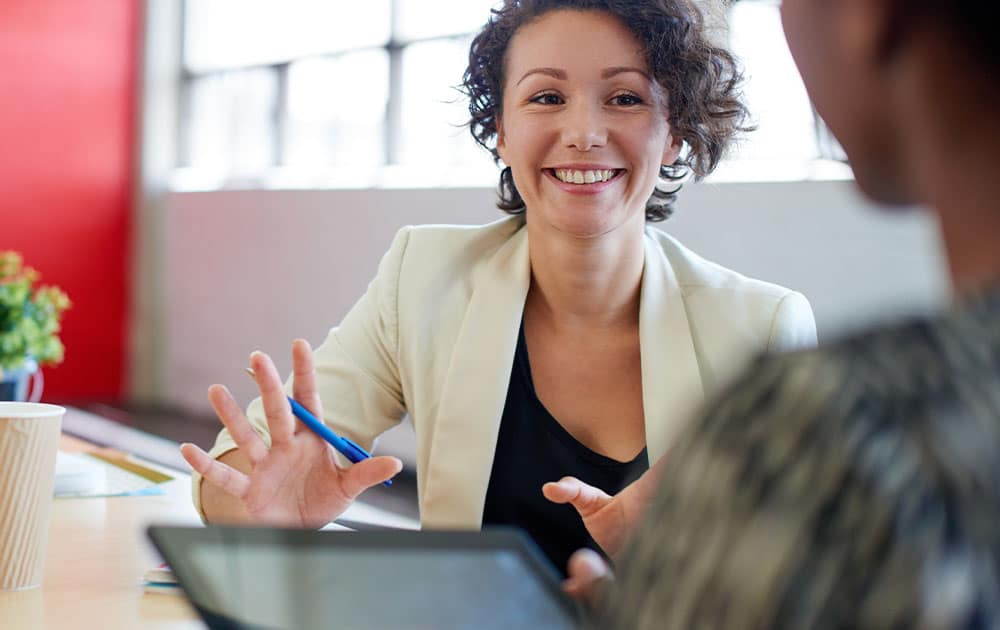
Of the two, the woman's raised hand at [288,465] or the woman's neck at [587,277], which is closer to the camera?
the woman's raised hand at [288,465]

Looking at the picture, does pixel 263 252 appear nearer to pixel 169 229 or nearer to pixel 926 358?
pixel 169 229

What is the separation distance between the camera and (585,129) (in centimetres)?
164

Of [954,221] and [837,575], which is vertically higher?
[954,221]

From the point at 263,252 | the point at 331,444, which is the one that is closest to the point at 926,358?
the point at 331,444

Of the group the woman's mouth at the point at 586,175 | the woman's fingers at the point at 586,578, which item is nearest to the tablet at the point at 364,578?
the woman's fingers at the point at 586,578

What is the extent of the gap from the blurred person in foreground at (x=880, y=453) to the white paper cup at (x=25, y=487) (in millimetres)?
804

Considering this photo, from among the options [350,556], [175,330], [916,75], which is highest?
[916,75]

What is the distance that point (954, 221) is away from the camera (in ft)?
1.43

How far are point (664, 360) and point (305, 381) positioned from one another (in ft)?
1.77

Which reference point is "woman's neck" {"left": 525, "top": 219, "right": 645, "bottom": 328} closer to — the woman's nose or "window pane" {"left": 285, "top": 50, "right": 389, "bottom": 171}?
the woman's nose

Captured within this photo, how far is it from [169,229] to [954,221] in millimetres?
7022

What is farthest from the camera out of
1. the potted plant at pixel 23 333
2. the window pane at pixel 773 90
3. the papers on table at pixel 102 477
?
the window pane at pixel 773 90

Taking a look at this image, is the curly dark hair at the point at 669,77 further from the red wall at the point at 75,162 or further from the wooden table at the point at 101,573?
the red wall at the point at 75,162

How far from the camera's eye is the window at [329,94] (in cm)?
533
